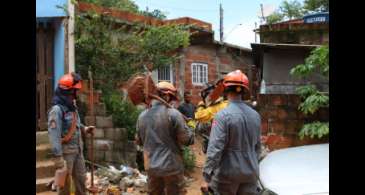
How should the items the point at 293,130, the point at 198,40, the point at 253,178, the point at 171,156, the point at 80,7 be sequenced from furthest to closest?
the point at 198,40
the point at 80,7
the point at 293,130
the point at 171,156
the point at 253,178

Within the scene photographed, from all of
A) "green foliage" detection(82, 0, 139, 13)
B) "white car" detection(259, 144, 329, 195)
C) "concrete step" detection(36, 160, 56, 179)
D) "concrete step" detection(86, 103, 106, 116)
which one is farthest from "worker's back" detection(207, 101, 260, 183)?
"green foliage" detection(82, 0, 139, 13)

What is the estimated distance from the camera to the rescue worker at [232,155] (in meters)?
3.80

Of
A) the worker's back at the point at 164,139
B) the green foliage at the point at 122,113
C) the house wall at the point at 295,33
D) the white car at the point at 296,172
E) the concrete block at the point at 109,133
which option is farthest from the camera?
the house wall at the point at 295,33

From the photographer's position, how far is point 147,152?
483 cm

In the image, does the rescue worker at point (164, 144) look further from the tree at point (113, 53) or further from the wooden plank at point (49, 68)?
the wooden plank at point (49, 68)

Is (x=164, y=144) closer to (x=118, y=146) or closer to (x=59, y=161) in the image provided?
(x=59, y=161)

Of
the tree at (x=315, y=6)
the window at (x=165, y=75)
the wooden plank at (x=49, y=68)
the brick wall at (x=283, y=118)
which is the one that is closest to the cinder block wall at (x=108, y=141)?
the wooden plank at (x=49, y=68)

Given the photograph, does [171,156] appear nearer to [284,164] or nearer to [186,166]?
[284,164]

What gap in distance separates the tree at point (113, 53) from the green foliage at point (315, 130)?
3197 mm

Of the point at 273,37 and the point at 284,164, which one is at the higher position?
the point at 273,37

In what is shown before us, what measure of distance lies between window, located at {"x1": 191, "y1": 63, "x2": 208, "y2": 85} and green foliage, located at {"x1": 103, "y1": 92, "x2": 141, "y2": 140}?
248 inches

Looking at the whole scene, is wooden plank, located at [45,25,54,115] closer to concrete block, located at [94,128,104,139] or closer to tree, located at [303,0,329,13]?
concrete block, located at [94,128,104,139]

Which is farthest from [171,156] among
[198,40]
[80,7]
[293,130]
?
[198,40]
